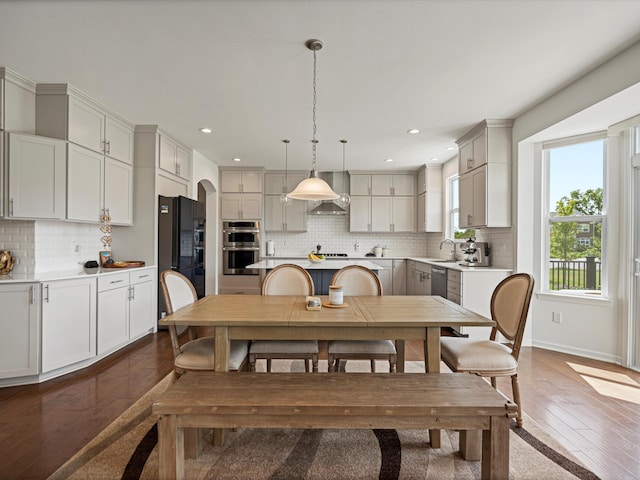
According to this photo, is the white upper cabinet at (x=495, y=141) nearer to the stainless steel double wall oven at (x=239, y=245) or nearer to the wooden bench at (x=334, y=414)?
the wooden bench at (x=334, y=414)

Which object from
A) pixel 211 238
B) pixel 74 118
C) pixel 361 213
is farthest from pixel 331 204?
pixel 74 118

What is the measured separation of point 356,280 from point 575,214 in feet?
8.80

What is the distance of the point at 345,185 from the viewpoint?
7.04m

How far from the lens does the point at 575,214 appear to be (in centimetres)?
365

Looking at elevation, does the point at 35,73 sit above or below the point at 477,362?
above

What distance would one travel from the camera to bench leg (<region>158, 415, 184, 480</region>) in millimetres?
1456

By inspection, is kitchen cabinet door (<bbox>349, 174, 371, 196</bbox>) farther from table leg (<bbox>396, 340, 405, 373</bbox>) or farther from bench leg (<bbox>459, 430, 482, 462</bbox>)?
bench leg (<bbox>459, 430, 482, 462</bbox>)

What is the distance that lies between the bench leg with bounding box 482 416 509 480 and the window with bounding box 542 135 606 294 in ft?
9.74

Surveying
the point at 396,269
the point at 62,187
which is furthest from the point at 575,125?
the point at 62,187

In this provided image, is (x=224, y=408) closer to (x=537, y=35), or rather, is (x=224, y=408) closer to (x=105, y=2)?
(x=105, y=2)

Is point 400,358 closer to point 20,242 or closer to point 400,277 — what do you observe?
point 20,242

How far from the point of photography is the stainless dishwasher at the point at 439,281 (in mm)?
4551

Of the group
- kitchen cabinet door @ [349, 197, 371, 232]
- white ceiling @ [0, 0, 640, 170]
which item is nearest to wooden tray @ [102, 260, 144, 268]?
white ceiling @ [0, 0, 640, 170]

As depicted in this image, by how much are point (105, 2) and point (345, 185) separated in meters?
5.38
